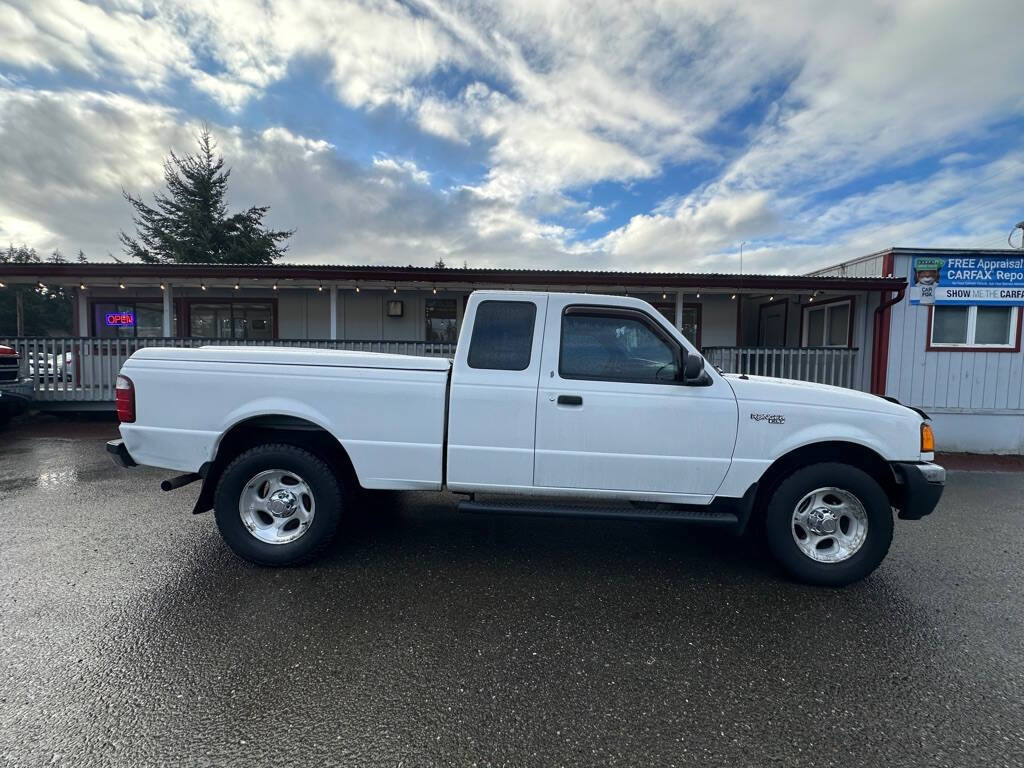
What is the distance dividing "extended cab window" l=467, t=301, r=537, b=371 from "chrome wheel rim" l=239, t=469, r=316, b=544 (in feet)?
5.20

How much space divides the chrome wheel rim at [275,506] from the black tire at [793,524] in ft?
10.8

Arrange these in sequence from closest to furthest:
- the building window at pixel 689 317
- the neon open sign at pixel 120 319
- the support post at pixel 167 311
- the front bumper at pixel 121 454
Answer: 1. the front bumper at pixel 121 454
2. the support post at pixel 167 311
3. the building window at pixel 689 317
4. the neon open sign at pixel 120 319

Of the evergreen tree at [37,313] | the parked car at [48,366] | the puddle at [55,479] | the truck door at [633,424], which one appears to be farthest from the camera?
the evergreen tree at [37,313]

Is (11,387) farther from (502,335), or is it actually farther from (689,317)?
(689,317)

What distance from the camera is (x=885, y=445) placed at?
3.42 meters

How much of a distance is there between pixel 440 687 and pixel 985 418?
35.6 feet

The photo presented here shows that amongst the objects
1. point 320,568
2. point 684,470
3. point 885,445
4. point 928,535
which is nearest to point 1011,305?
point 928,535

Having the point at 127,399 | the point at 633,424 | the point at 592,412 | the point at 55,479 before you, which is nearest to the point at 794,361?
the point at 633,424

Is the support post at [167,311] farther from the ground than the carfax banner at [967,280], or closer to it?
closer to it

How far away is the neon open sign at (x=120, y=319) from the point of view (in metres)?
12.7

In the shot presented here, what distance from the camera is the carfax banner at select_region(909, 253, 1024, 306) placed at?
8609 millimetres

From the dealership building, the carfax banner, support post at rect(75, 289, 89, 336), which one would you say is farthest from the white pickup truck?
support post at rect(75, 289, 89, 336)

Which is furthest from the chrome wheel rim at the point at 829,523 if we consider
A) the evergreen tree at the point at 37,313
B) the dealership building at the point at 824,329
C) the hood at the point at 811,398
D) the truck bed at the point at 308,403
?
the evergreen tree at the point at 37,313

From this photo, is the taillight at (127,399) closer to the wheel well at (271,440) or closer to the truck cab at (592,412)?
the wheel well at (271,440)
